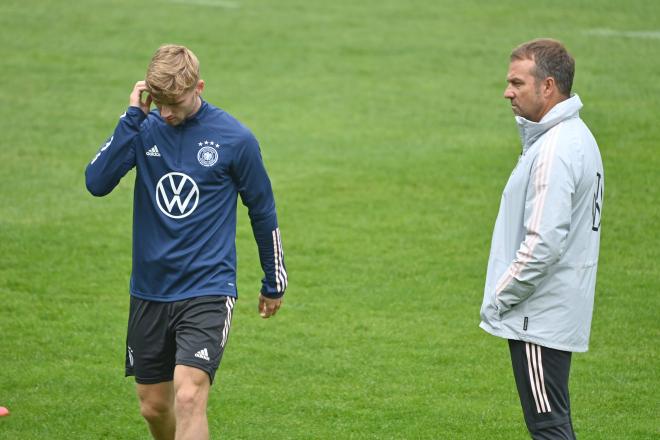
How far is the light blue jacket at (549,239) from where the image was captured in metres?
4.84

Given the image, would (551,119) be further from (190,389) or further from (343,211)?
(343,211)

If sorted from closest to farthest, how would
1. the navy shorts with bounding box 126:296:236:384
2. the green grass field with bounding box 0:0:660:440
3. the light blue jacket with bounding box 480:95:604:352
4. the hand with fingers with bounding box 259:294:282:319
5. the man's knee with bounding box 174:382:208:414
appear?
the light blue jacket with bounding box 480:95:604:352 → the man's knee with bounding box 174:382:208:414 → the navy shorts with bounding box 126:296:236:384 → the hand with fingers with bounding box 259:294:282:319 → the green grass field with bounding box 0:0:660:440

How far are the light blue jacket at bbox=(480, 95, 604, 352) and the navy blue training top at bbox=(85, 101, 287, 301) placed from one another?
1357mm

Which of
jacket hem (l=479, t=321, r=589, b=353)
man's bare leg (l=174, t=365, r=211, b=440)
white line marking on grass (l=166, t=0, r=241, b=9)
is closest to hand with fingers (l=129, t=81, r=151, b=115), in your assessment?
man's bare leg (l=174, t=365, r=211, b=440)

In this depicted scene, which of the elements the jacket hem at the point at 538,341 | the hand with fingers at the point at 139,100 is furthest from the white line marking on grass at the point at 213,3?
the jacket hem at the point at 538,341

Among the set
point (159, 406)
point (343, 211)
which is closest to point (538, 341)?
point (159, 406)

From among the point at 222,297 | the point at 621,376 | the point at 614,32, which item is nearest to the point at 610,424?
the point at 621,376

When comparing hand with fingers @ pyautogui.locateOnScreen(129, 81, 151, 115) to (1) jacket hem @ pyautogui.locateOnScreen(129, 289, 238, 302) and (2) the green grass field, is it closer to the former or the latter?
(1) jacket hem @ pyautogui.locateOnScreen(129, 289, 238, 302)

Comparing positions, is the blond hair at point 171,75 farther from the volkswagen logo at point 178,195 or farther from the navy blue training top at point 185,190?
the volkswagen logo at point 178,195

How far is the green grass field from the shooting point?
739 centimetres

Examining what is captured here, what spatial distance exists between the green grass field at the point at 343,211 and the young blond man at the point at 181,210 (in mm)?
1508

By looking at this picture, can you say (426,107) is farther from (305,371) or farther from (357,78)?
(305,371)

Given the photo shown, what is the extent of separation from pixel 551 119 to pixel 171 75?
181 centimetres

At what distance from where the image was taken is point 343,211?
1198cm
